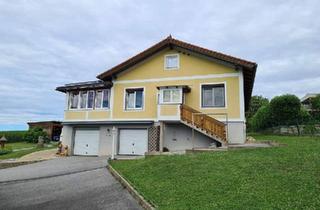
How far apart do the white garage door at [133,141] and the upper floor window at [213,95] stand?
16.7 ft

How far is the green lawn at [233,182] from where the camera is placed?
579 centimetres

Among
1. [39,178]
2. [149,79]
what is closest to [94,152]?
[149,79]

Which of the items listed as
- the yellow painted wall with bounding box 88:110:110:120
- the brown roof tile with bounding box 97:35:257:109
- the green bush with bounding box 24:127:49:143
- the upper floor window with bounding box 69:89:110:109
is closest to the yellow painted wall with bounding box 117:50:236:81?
the brown roof tile with bounding box 97:35:257:109

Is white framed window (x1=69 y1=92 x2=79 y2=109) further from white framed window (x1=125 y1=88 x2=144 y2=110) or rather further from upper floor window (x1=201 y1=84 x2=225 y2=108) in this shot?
upper floor window (x1=201 y1=84 x2=225 y2=108)

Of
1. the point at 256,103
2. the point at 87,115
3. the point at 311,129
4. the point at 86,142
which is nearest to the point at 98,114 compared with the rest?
the point at 87,115

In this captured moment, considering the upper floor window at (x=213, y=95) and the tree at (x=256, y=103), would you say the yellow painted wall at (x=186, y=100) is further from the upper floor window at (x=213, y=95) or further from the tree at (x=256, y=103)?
the tree at (x=256, y=103)

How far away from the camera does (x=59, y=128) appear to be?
3862cm

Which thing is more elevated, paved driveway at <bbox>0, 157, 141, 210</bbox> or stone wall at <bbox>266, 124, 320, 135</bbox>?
stone wall at <bbox>266, 124, 320, 135</bbox>

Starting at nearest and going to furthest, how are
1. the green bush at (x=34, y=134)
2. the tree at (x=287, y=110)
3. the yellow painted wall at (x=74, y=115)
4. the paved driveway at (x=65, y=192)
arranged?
1. the paved driveway at (x=65, y=192)
2. the yellow painted wall at (x=74, y=115)
3. the tree at (x=287, y=110)
4. the green bush at (x=34, y=134)

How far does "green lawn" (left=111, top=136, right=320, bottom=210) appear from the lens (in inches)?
228

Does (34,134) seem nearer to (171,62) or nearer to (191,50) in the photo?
(171,62)

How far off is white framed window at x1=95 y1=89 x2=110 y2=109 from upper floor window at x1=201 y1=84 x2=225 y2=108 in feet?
25.9

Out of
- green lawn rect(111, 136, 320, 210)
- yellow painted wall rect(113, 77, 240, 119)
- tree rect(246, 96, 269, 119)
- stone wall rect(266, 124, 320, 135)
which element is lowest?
green lawn rect(111, 136, 320, 210)

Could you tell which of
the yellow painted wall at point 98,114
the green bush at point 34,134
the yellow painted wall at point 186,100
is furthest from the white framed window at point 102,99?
the green bush at point 34,134
